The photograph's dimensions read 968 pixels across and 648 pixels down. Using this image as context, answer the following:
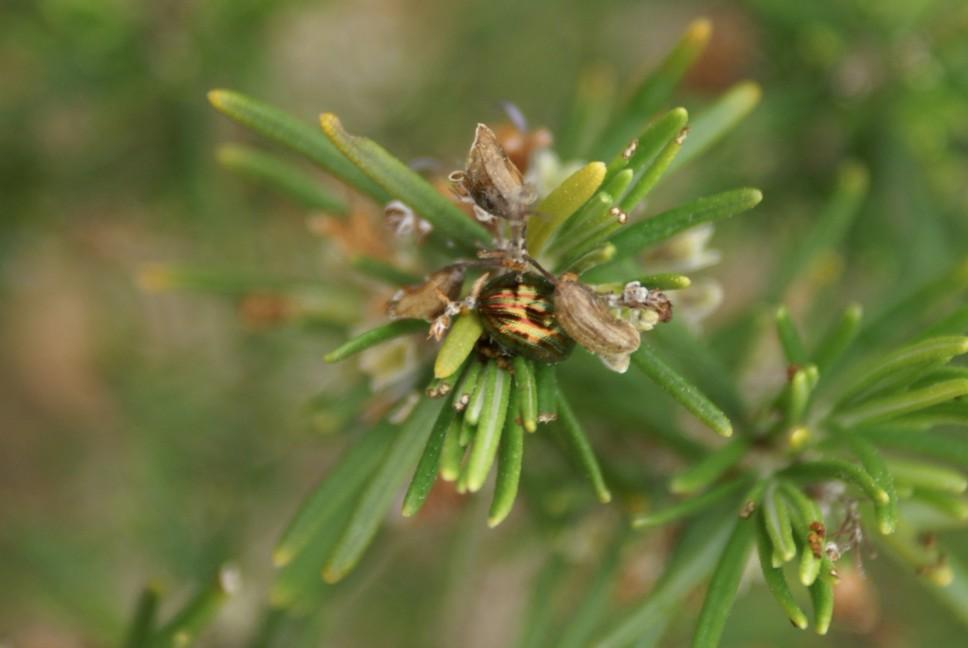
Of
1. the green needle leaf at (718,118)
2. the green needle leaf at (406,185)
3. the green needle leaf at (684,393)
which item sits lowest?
the green needle leaf at (684,393)

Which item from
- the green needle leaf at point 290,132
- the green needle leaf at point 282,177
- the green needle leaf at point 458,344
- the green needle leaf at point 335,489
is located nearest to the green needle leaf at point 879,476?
the green needle leaf at point 458,344

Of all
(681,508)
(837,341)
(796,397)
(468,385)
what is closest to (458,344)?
(468,385)

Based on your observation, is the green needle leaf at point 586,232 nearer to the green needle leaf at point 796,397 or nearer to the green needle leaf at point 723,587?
the green needle leaf at point 796,397

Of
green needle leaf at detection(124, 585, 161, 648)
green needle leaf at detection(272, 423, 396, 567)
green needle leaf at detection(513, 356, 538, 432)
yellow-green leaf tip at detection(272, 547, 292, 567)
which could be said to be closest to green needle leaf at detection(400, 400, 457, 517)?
green needle leaf at detection(513, 356, 538, 432)

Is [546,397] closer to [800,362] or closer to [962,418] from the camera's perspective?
[800,362]

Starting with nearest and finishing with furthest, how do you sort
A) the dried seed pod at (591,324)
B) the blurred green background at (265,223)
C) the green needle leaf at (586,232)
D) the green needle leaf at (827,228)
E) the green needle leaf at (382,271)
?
1. the dried seed pod at (591,324)
2. the green needle leaf at (586,232)
3. the green needle leaf at (382,271)
4. the green needle leaf at (827,228)
5. the blurred green background at (265,223)

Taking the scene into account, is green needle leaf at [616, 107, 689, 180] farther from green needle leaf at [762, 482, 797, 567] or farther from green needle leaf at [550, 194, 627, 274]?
green needle leaf at [762, 482, 797, 567]

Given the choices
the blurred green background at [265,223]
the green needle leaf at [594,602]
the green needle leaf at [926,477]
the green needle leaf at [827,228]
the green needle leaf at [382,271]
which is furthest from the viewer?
the blurred green background at [265,223]

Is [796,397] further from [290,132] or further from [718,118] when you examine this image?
[290,132]
